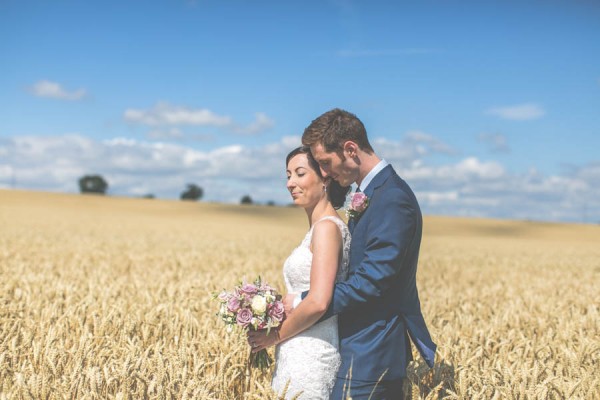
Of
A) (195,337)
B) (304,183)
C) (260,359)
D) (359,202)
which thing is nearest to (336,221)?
(359,202)

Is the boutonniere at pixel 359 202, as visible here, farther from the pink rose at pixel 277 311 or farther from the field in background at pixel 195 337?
the field in background at pixel 195 337

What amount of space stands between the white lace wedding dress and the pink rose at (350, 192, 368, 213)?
0.41 ft

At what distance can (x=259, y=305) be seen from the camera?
308 centimetres

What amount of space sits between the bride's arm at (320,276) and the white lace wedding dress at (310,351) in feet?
0.33

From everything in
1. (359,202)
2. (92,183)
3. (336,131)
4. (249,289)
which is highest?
(92,183)

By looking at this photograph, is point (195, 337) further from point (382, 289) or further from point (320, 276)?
point (382, 289)

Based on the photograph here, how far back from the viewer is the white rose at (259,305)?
3082mm

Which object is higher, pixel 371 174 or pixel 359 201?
pixel 371 174

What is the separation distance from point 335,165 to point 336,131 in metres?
0.19

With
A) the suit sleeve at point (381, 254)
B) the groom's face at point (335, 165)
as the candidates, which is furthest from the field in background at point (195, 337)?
the groom's face at point (335, 165)

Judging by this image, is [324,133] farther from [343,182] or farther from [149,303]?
[149,303]

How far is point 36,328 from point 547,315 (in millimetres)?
5798

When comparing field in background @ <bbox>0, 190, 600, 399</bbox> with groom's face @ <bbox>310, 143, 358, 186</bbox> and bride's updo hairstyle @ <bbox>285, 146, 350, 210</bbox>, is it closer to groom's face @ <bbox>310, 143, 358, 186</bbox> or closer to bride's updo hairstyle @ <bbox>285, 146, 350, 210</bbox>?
bride's updo hairstyle @ <bbox>285, 146, 350, 210</bbox>

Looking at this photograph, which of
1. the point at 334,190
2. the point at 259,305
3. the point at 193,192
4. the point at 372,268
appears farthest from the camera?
the point at 193,192
